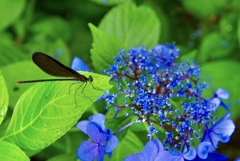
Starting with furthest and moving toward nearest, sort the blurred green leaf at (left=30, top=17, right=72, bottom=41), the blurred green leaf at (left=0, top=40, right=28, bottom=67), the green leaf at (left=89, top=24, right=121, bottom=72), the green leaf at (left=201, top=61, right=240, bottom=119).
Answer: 1. the blurred green leaf at (left=30, top=17, right=72, bottom=41)
2. the green leaf at (left=201, top=61, right=240, bottom=119)
3. the blurred green leaf at (left=0, top=40, right=28, bottom=67)
4. the green leaf at (left=89, top=24, right=121, bottom=72)

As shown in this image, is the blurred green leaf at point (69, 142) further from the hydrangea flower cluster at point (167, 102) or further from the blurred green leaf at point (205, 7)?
the blurred green leaf at point (205, 7)

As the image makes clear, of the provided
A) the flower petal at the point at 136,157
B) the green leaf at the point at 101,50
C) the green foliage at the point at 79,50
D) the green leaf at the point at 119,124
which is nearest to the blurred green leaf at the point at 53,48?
the green foliage at the point at 79,50

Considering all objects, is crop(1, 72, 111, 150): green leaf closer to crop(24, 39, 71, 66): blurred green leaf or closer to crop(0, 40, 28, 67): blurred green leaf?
crop(0, 40, 28, 67): blurred green leaf

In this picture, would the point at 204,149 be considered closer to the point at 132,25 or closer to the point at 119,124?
the point at 119,124

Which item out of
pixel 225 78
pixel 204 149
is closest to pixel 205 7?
pixel 225 78

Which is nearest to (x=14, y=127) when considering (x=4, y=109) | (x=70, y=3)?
(x=4, y=109)

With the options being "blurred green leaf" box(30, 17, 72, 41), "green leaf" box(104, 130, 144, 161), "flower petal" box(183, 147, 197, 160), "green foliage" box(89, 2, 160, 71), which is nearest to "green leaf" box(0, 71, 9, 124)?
"green leaf" box(104, 130, 144, 161)

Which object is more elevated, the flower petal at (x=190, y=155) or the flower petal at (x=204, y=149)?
the flower petal at (x=204, y=149)
